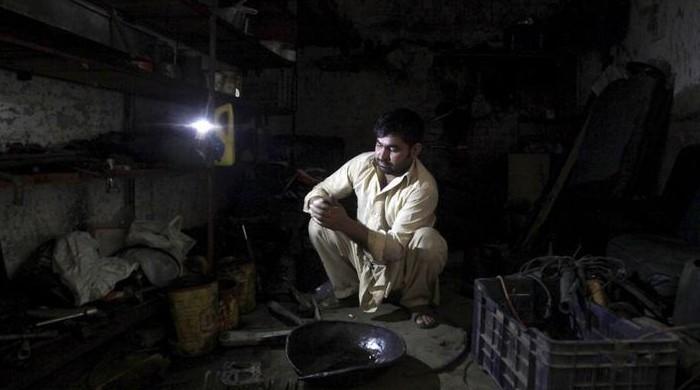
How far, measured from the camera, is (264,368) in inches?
84.6

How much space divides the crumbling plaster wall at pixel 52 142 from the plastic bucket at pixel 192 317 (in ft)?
2.71

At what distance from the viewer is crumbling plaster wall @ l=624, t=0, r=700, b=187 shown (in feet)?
11.0

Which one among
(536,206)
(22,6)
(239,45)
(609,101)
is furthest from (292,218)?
(609,101)

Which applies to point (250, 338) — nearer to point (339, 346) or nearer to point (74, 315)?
point (339, 346)

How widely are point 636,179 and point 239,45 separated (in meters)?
3.36

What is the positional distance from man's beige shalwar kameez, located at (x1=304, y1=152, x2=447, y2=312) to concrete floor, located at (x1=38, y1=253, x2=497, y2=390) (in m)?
0.28

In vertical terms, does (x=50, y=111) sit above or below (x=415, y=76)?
below

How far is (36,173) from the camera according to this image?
1925mm

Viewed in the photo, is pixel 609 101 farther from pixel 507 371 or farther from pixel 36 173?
pixel 36 173

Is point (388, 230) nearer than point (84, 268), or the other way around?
point (84, 268)

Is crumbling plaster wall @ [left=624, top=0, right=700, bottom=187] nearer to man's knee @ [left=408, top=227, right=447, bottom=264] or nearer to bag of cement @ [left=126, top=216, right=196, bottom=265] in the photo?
man's knee @ [left=408, top=227, right=447, bottom=264]

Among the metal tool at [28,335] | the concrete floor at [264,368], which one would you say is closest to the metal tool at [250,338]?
the concrete floor at [264,368]

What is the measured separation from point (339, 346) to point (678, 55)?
3543 millimetres

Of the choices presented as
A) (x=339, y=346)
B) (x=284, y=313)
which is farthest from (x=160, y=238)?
(x=339, y=346)
